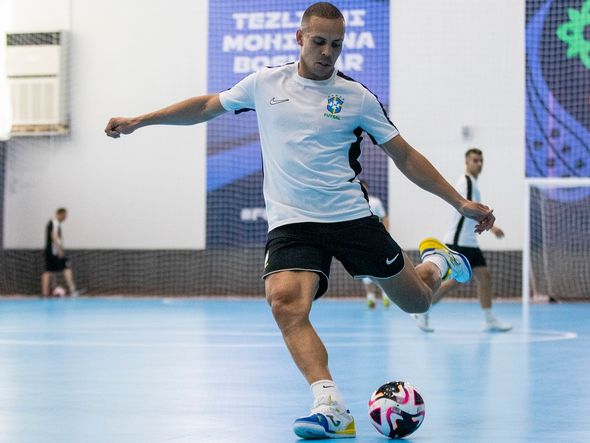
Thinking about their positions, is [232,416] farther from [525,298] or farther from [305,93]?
[525,298]

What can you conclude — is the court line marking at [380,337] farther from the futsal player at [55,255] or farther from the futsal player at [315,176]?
the futsal player at [55,255]

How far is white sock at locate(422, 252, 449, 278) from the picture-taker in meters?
6.29

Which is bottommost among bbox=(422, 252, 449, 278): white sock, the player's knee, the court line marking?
the court line marking

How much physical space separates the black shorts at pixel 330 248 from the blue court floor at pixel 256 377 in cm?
81

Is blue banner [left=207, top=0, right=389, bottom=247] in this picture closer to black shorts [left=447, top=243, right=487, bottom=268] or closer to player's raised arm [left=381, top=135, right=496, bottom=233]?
black shorts [left=447, top=243, right=487, bottom=268]

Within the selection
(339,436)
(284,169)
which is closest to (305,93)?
(284,169)

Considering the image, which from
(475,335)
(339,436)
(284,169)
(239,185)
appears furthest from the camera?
(239,185)

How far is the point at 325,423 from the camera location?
4805 millimetres

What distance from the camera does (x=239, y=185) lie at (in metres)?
21.9

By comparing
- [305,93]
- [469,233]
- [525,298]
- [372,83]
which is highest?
[372,83]

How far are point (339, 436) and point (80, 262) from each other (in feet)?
61.3

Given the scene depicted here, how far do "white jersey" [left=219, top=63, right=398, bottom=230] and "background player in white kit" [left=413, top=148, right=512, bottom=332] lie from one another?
6.33m

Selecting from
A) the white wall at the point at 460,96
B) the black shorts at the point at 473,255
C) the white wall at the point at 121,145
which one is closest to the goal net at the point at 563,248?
the white wall at the point at 460,96

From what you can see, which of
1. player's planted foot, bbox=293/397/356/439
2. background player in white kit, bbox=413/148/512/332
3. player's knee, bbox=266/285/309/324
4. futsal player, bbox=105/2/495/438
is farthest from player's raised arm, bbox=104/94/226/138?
background player in white kit, bbox=413/148/512/332
